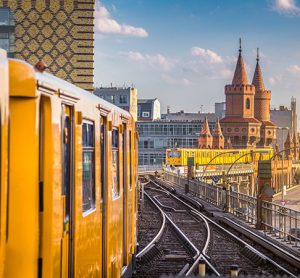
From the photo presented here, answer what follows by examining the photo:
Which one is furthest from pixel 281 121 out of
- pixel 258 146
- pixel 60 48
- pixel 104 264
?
pixel 104 264

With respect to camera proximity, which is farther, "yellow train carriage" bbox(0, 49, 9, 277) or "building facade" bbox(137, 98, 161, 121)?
"building facade" bbox(137, 98, 161, 121)

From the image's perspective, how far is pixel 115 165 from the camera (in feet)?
31.7

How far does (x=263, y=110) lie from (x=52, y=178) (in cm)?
15430

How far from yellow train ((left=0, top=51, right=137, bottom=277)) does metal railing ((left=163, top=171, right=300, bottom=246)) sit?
30.6 ft

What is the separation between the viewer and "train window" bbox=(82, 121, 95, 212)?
6988mm

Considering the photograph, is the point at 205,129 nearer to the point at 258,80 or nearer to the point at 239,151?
the point at 239,151

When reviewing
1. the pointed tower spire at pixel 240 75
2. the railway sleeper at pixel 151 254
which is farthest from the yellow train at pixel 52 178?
the pointed tower spire at pixel 240 75

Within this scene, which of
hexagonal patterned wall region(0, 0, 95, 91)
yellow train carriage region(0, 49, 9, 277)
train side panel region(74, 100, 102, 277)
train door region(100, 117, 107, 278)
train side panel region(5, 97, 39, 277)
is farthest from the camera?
hexagonal patterned wall region(0, 0, 95, 91)

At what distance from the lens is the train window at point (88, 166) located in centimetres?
699

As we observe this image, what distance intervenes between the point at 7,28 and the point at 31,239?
24.9 meters

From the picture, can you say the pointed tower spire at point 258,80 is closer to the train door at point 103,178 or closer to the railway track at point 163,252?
the railway track at point 163,252

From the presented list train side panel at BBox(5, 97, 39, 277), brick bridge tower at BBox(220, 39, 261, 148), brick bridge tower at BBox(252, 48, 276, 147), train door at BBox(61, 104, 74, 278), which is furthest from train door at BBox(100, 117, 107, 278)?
brick bridge tower at BBox(252, 48, 276, 147)

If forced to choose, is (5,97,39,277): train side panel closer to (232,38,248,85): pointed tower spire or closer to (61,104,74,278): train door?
(61,104,74,278): train door

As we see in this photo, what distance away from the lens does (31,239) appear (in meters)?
5.07
